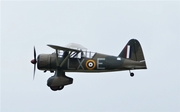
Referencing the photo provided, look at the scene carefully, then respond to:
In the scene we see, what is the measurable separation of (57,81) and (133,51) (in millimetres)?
5068

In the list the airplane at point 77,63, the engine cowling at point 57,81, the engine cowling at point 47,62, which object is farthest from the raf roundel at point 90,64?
the engine cowling at point 47,62

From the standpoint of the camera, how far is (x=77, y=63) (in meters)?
26.7

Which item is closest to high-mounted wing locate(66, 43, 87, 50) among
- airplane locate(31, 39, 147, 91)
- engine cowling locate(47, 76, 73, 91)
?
airplane locate(31, 39, 147, 91)

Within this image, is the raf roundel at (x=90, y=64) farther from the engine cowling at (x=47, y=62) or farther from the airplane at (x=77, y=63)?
the engine cowling at (x=47, y=62)

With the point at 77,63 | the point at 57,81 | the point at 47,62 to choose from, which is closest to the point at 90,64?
the point at 77,63

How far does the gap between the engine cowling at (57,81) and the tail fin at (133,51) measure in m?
3.68

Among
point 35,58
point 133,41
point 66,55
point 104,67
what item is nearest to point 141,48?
point 133,41

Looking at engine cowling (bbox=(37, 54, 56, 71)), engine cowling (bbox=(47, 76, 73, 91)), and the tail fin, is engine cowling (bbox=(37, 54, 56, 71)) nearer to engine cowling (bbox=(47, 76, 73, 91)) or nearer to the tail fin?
engine cowling (bbox=(47, 76, 73, 91))

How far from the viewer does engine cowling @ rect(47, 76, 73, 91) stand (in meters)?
26.5

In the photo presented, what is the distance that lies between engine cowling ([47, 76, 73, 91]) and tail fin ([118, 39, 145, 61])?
3680mm

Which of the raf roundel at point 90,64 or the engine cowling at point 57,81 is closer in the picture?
the engine cowling at point 57,81

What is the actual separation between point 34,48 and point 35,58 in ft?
2.12

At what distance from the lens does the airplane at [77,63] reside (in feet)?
87.1

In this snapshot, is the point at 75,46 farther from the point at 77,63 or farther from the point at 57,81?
the point at 57,81
